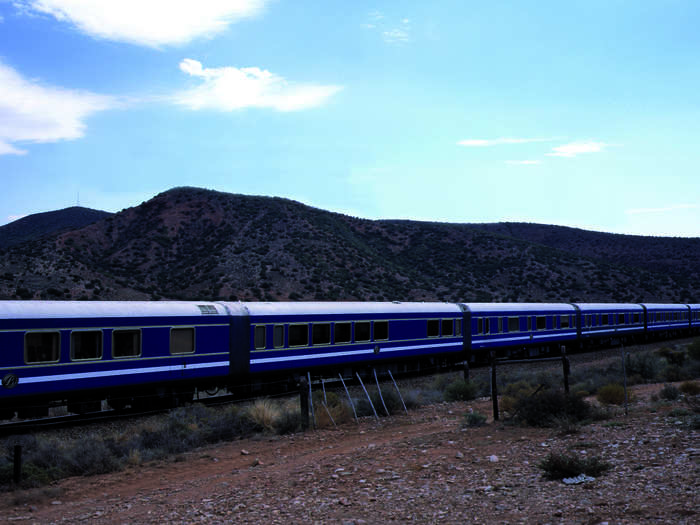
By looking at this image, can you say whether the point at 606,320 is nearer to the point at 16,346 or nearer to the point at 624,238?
the point at 16,346

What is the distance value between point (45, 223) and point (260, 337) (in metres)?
132

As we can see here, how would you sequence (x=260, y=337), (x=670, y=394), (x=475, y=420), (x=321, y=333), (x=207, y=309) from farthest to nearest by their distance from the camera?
1. (x=321, y=333)
2. (x=260, y=337)
3. (x=207, y=309)
4. (x=670, y=394)
5. (x=475, y=420)

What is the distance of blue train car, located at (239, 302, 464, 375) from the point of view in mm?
20547

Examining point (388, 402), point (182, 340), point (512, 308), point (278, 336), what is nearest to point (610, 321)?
point (512, 308)

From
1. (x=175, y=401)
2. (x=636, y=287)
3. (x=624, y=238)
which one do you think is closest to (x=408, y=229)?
(x=636, y=287)

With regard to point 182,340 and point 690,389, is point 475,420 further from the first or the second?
point 182,340

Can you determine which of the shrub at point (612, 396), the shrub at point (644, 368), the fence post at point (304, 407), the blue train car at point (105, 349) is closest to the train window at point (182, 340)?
the blue train car at point (105, 349)

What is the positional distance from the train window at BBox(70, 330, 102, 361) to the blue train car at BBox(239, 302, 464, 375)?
4769 millimetres

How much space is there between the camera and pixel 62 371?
15.6 metres

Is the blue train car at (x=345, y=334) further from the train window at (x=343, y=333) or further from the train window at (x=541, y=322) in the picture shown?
the train window at (x=541, y=322)

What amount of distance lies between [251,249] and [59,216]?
8034cm

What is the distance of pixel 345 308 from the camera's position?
23438mm

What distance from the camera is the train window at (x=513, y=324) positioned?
32.7m

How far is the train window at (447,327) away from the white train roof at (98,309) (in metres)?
11.3
